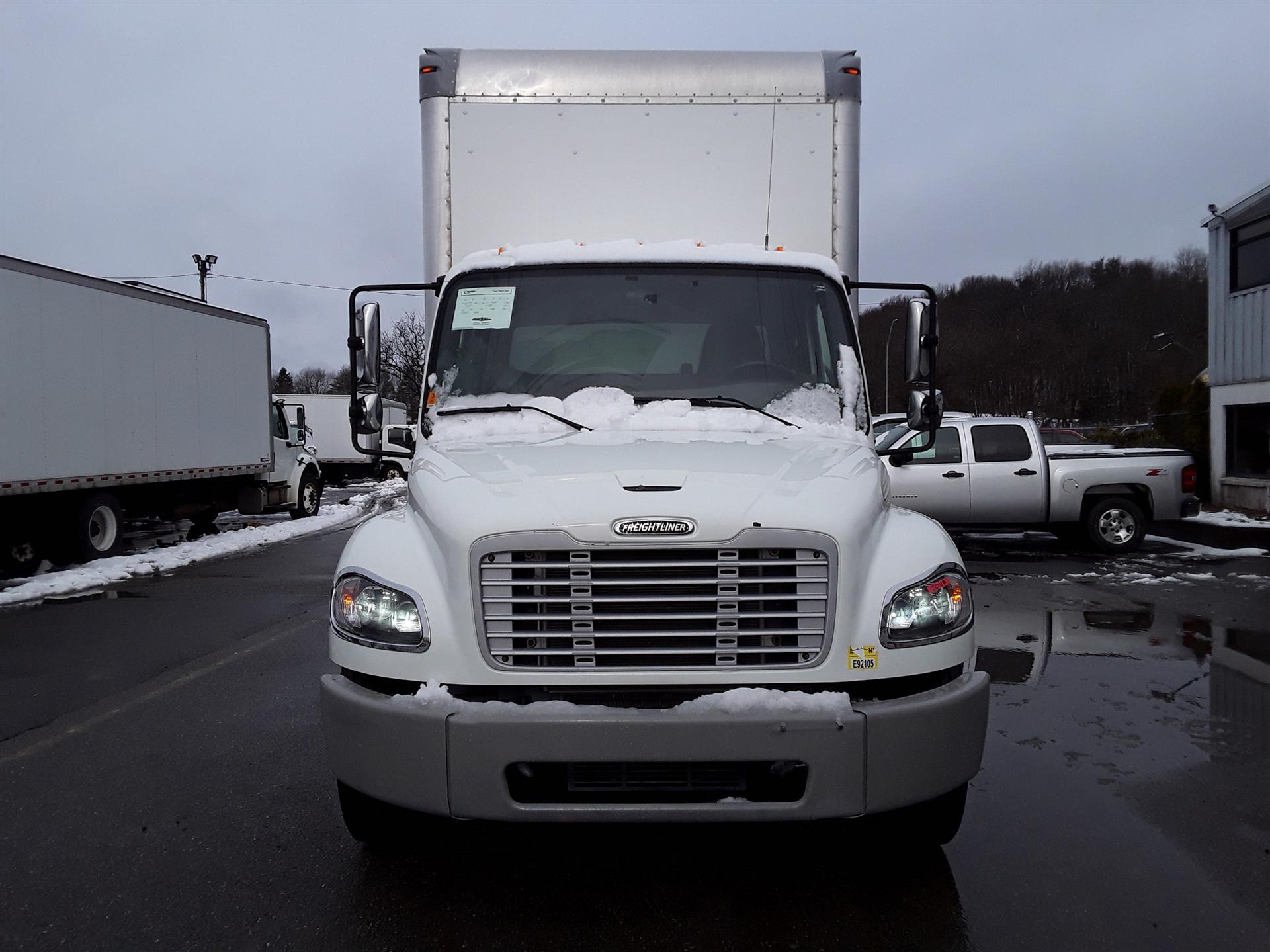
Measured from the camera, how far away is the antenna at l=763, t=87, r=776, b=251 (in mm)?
5422

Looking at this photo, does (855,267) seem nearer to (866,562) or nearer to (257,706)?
(866,562)

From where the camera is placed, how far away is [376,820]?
Answer: 3.48m

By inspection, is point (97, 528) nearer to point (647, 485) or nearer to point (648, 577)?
point (647, 485)

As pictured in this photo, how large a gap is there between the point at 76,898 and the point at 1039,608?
25.5ft

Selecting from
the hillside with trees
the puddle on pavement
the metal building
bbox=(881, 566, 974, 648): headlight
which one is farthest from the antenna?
the hillside with trees

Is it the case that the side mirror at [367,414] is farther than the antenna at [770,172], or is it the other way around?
the antenna at [770,172]

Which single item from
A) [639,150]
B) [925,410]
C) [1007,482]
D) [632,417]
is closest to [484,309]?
[632,417]

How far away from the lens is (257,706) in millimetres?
5672

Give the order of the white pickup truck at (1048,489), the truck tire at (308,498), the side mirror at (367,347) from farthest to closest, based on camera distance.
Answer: the truck tire at (308,498) < the white pickup truck at (1048,489) < the side mirror at (367,347)

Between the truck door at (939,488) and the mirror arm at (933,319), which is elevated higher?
the mirror arm at (933,319)

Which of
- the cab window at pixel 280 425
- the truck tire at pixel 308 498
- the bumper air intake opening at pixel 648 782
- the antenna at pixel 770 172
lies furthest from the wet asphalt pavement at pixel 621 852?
the truck tire at pixel 308 498

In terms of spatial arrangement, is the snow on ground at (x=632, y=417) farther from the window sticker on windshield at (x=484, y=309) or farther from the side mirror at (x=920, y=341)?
the side mirror at (x=920, y=341)

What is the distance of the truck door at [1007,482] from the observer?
1285 cm

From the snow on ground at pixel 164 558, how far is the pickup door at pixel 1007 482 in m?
7.89
